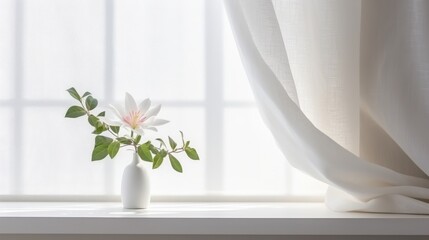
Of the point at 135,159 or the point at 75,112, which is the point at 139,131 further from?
the point at 75,112

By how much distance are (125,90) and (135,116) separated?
0.21 metres

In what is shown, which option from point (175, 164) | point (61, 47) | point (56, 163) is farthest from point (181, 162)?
point (61, 47)

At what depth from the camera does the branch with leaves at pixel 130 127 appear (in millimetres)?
1843

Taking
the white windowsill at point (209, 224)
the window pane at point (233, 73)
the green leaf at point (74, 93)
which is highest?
the window pane at point (233, 73)

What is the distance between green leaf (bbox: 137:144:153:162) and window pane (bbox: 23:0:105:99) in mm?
293

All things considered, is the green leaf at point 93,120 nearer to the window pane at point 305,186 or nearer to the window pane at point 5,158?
the window pane at point 5,158

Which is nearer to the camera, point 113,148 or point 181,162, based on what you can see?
point 113,148

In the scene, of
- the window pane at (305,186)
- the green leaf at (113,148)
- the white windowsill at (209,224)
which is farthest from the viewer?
the window pane at (305,186)

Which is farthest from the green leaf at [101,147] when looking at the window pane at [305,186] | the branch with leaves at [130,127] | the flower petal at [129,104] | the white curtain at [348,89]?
the window pane at [305,186]

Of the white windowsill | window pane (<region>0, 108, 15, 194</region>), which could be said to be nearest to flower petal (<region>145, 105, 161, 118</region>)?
the white windowsill

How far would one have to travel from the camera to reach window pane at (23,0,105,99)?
6.64ft

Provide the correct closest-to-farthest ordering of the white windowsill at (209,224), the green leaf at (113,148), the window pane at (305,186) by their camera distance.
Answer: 1. the white windowsill at (209,224)
2. the green leaf at (113,148)
3. the window pane at (305,186)

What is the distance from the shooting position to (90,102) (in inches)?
74.0

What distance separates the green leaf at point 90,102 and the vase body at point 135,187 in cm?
21
